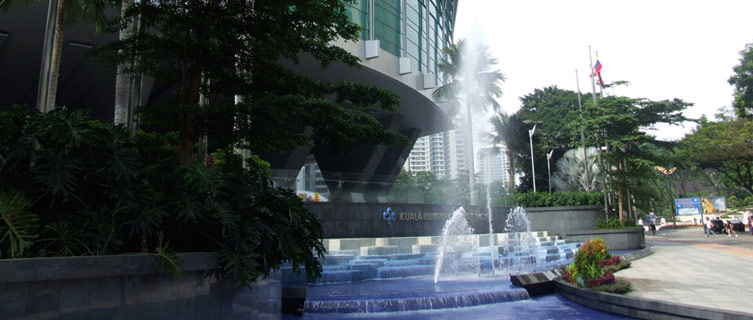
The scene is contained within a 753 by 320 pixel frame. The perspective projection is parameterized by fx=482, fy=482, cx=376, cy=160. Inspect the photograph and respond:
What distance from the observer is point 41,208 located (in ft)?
17.8

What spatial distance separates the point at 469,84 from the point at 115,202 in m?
34.7

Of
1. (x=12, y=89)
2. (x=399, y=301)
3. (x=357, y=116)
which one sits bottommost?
(x=399, y=301)

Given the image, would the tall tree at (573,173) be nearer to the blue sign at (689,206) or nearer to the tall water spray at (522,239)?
the blue sign at (689,206)

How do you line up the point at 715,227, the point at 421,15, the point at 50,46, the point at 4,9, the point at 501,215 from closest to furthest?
the point at 4,9
the point at 50,46
the point at 501,215
the point at 421,15
the point at 715,227

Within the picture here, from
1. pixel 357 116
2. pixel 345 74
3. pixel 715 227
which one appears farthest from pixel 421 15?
pixel 357 116

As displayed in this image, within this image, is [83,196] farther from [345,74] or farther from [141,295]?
[345,74]

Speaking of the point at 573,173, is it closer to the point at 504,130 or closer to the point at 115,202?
the point at 504,130

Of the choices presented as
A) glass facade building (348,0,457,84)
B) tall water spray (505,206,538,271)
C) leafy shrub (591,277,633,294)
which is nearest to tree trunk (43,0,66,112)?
leafy shrub (591,277,633,294)


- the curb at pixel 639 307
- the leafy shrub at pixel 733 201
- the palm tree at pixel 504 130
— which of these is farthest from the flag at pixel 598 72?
the leafy shrub at pixel 733 201

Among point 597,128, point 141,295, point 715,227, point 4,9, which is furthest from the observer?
point 715,227

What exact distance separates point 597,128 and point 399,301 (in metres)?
21.5

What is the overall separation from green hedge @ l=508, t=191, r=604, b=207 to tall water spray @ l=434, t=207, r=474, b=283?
30.0 ft

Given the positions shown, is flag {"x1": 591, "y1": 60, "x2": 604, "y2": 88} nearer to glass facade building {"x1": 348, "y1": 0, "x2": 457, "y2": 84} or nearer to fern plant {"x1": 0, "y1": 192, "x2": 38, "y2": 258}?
glass facade building {"x1": 348, "y1": 0, "x2": 457, "y2": 84}

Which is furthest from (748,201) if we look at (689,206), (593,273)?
(593,273)
